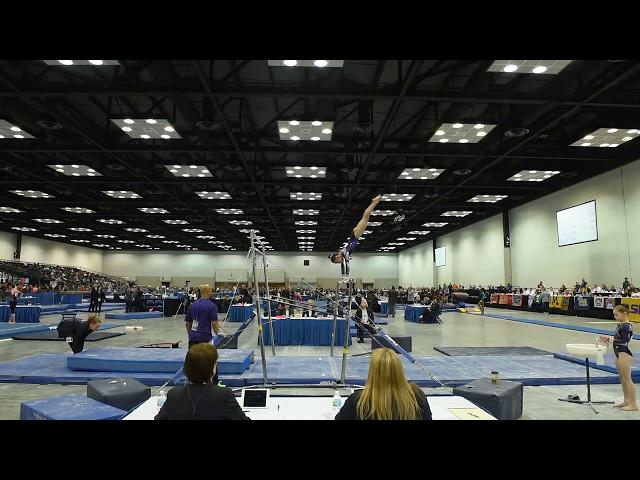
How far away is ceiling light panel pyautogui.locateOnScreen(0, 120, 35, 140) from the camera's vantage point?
13.3 metres

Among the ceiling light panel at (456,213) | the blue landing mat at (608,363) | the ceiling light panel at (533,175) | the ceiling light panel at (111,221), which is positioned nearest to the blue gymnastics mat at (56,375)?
the blue landing mat at (608,363)

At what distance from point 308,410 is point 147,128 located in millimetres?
12496

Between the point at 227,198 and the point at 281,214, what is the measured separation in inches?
226

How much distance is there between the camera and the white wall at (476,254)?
2853cm

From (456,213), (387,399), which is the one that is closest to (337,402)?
(387,399)

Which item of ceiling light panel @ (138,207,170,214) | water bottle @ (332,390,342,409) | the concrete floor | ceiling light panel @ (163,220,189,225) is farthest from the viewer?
ceiling light panel @ (163,220,189,225)

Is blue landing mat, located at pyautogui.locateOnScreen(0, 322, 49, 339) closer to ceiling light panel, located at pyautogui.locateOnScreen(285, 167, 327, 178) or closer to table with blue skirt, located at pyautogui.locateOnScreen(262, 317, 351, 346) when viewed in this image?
table with blue skirt, located at pyautogui.locateOnScreen(262, 317, 351, 346)

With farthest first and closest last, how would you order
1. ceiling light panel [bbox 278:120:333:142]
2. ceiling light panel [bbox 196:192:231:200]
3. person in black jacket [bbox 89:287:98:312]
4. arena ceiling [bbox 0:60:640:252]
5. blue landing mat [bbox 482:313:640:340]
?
ceiling light panel [bbox 196:192:231:200]
person in black jacket [bbox 89:287:98:312]
blue landing mat [bbox 482:313:640:340]
ceiling light panel [bbox 278:120:333:142]
arena ceiling [bbox 0:60:640:252]

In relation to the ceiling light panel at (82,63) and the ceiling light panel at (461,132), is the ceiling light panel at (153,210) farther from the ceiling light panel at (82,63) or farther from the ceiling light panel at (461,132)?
the ceiling light panel at (461,132)

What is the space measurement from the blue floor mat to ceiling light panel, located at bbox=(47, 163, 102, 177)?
1657 centimetres

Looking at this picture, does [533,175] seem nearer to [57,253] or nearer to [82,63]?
[82,63]

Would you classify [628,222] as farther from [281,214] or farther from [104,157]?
[104,157]

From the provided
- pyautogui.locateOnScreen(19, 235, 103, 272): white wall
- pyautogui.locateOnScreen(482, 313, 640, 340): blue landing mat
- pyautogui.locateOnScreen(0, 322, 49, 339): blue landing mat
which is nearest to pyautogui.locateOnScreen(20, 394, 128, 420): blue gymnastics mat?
pyautogui.locateOnScreen(0, 322, 49, 339): blue landing mat
